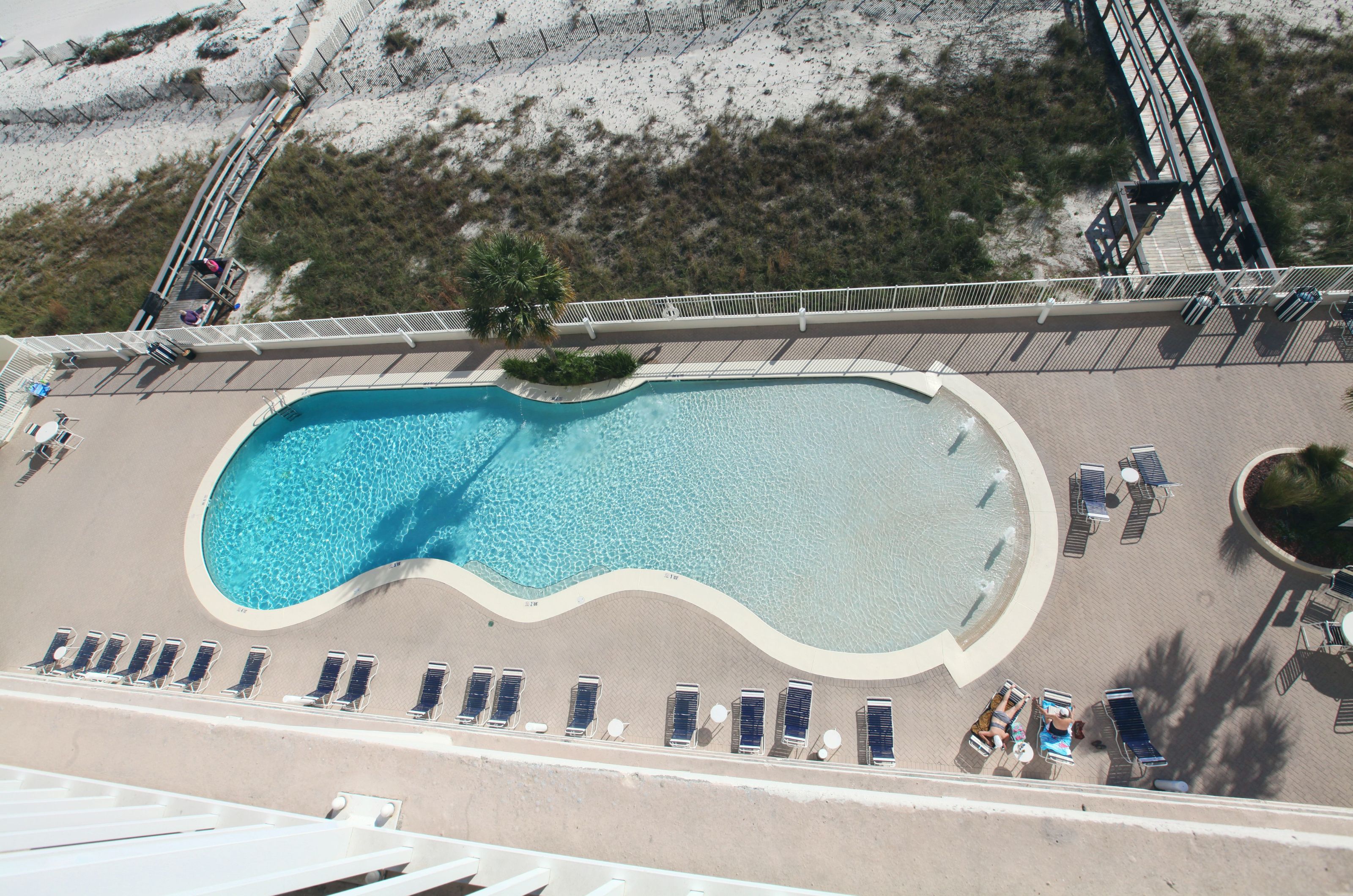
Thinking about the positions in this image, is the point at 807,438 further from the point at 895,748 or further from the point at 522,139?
the point at 522,139

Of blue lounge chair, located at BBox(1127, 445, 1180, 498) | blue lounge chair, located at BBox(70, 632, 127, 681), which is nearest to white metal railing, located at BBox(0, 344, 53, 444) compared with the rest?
blue lounge chair, located at BBox(70, 632, 127, 681)

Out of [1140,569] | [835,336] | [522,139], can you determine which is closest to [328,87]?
[522,139]

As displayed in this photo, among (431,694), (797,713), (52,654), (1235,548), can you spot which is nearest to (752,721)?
(797,713)

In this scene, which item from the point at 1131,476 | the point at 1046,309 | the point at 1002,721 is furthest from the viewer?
the point at 1046,309

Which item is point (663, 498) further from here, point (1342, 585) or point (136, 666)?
point (136, 666)

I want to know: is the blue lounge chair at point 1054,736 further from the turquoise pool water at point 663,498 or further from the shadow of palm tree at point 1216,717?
the turquoise pool water at point 663,498

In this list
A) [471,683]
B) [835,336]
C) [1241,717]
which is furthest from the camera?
[835,336]
